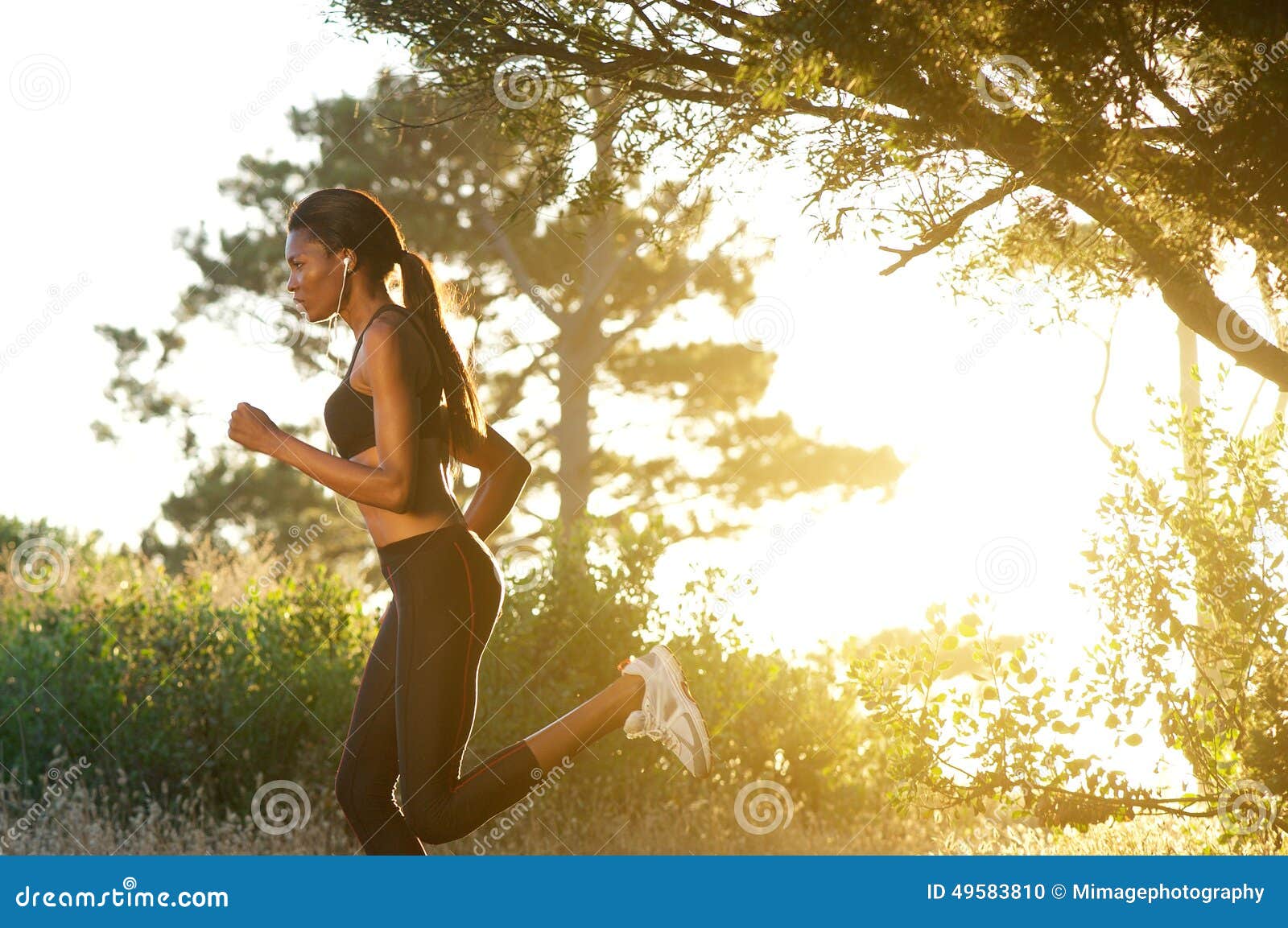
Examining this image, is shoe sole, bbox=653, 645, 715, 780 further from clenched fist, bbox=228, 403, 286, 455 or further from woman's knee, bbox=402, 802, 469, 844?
clenched fist, bbox=228, 403, 286, 455

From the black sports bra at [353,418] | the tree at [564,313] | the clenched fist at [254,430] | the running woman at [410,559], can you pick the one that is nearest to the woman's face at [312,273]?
the running woman at [410,559]

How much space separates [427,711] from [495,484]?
3.20ft

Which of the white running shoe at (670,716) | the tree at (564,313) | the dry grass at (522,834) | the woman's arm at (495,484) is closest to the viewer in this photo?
the white running shoe at (670,716)

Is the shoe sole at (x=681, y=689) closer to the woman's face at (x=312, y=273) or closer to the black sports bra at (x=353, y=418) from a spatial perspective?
the black sports bra at (x=353, y=418)

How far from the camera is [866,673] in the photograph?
18.9 ft

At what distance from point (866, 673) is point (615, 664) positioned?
2.68m

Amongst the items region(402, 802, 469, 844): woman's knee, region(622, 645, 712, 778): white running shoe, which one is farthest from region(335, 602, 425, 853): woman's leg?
region(622, 645, 712, 778): white running shoe

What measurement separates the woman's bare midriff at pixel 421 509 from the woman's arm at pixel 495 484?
19.0 inches

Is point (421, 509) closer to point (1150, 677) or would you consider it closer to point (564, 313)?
point (1150, 677)

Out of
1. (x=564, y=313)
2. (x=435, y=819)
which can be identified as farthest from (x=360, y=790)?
(x=564, y=313)

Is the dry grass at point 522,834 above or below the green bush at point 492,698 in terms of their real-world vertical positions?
below

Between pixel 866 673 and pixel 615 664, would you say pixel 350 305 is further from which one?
pixel 615 664

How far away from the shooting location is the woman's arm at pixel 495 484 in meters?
4.47

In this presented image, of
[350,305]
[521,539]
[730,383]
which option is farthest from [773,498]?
[350,305]
